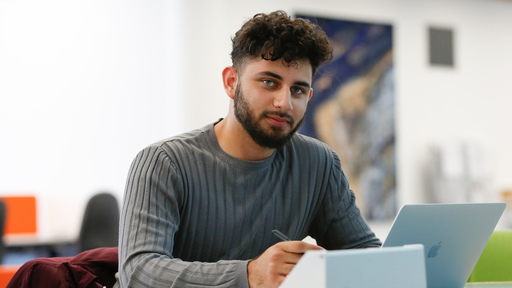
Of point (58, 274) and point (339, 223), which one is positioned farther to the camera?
point (339, 223)

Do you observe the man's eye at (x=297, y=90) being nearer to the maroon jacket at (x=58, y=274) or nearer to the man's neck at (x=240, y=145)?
the man's neck at (x=240, y=145)

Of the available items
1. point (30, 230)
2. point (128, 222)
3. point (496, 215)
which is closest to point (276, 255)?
point (128, 222)

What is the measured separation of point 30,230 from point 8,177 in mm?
462

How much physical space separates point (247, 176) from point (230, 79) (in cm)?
29

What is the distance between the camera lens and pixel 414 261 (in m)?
1.05

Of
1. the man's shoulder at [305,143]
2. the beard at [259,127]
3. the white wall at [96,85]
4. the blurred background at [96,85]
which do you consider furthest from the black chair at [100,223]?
the beard at [259,127]

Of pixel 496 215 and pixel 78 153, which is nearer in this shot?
pixel 496 215

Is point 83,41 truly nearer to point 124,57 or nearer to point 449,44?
point 124,57

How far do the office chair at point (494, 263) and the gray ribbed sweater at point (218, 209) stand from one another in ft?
1.27

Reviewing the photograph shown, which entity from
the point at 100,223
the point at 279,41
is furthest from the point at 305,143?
the point at 100,223

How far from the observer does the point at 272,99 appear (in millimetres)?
1631

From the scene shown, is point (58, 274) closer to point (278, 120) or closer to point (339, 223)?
point (278, 120)

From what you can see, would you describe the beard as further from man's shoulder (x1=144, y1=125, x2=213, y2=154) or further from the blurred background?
the blurred background

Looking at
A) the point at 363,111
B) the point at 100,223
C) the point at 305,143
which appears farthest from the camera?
the point at 363,111
